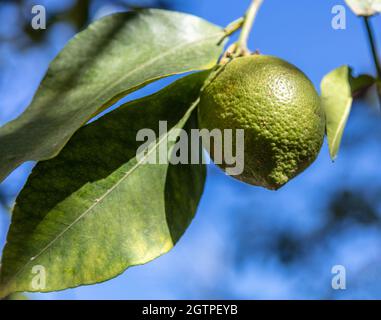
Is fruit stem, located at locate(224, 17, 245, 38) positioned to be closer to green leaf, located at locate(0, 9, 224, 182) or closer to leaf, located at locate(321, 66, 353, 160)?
green leaf, located at locate(0, 9, 224, 182)

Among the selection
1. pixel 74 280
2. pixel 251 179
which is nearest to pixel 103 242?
pixel 74 280

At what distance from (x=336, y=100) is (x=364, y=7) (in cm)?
19

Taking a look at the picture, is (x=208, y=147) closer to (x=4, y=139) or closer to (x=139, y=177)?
(x=139, y=177)

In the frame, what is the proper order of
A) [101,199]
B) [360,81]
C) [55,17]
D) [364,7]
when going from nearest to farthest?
[101,199]
[364,7]
[360,81]
[55,17]

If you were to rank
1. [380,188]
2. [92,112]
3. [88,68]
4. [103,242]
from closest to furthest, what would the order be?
[92,112], [103,242], [88,68], [380,188]

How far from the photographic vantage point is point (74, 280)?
1.12 meters

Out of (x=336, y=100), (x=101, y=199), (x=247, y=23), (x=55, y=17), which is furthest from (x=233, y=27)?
(x=55, y=17)

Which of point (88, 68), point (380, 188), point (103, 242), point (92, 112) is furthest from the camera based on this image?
point (380, 188)

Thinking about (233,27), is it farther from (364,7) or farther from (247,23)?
(364,7)

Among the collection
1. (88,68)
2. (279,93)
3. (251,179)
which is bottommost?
(251,179)

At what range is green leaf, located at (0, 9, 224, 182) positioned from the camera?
108 centimetres

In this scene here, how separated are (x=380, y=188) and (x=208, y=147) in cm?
278

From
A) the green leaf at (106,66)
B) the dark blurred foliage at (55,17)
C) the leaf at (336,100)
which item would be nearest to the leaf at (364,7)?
the leaf at (336,100)

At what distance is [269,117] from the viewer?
1.15 m
